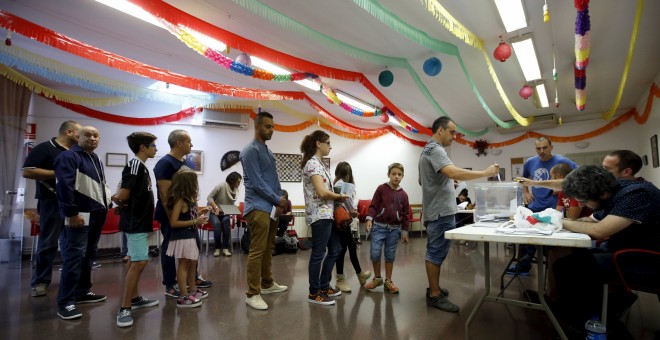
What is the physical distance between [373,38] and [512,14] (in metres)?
1.68

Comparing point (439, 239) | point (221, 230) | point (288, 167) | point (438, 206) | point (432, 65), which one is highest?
point (432, 65)

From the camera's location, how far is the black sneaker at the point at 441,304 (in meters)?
2.59

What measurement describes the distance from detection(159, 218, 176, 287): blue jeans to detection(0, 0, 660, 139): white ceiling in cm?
248

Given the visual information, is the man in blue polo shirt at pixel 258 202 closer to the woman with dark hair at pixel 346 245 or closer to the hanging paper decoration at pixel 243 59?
the woman with dark hair at pixel 346 245

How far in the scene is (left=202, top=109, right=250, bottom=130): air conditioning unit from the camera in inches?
273

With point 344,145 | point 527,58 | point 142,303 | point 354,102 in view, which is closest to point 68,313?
point 142,303

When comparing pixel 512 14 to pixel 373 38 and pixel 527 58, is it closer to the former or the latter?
pixel 527 58

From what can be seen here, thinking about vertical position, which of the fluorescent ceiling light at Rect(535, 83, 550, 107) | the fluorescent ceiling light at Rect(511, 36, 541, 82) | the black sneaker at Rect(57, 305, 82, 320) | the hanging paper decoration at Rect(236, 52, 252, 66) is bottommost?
the black sneaker at Rect(57, 305, 82, 320)

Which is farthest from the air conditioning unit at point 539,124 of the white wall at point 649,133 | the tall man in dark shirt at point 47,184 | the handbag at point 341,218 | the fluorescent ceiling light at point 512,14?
the tall man in dark shirt at point 47,184

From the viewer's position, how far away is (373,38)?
4.37 meters

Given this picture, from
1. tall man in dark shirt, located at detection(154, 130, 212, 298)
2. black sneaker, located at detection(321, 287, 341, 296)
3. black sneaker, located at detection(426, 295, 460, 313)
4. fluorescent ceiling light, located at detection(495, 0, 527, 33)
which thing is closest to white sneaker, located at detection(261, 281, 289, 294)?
black sneaker, located at detection(321, 287, 341, 296)

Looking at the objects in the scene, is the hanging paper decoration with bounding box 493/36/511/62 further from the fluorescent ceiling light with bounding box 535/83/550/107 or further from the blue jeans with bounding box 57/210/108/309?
the blue jeans with bounding box 57/210/108/309

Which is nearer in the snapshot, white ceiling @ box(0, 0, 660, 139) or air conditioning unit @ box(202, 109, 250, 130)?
white ceiling @ box(0, 0, 660, 139)

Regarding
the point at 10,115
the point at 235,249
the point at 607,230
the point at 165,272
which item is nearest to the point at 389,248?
the point at 607,230
